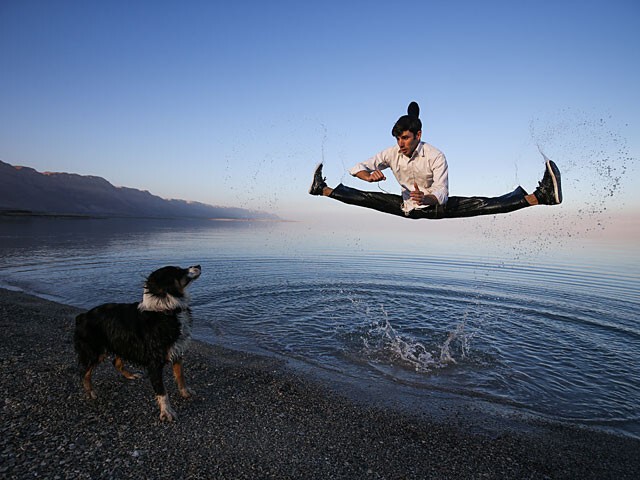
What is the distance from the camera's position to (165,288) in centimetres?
540

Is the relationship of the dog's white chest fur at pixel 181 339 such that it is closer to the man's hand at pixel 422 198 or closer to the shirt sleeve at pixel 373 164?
the shirt sleeve at pixel 373 164

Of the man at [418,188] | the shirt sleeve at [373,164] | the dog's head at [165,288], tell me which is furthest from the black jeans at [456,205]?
the dog's head at [165,288]

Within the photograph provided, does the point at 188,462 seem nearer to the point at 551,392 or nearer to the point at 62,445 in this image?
the point at 62,445

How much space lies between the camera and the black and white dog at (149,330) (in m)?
5.28

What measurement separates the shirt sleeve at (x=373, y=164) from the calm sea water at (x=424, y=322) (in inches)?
167

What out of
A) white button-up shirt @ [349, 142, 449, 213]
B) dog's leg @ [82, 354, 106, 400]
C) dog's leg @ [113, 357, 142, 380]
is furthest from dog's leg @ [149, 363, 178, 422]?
white button-up shirt @ [349, 142, 449, 213]

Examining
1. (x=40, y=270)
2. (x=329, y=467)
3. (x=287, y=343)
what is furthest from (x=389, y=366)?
(x=40, y=270)

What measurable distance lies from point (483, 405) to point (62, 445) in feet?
20.9

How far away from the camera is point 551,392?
22.6 feet

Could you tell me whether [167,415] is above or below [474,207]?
below

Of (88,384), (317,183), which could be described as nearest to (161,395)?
(88,384)

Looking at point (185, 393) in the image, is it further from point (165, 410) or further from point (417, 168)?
point (417, 168)

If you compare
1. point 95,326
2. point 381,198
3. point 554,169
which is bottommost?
point 95,326

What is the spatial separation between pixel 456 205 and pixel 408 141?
1624mm
